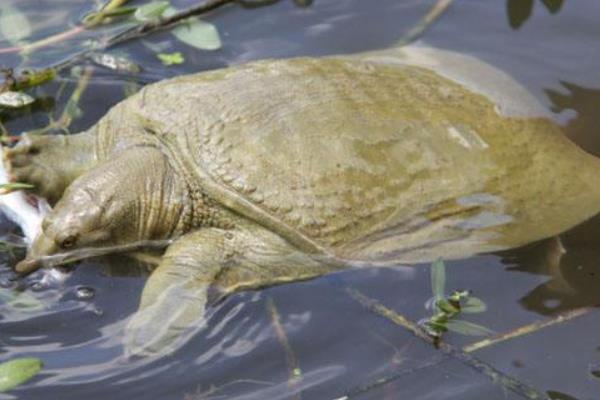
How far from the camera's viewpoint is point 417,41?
167 inches

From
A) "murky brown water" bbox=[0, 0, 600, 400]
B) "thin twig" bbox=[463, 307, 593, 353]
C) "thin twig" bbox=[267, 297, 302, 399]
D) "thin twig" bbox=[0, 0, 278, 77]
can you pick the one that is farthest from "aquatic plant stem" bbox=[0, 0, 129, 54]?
"thin twig" bbox=[463, 307, 593, 353]

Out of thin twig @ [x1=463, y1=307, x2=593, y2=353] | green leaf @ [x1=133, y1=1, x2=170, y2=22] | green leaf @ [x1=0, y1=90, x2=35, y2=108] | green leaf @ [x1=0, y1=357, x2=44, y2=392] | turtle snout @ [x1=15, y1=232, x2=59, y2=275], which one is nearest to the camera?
green leaf @ [x1=0, y1=357, x2=44, y2=392]

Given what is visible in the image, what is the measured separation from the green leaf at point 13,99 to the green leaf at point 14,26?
0.55 m

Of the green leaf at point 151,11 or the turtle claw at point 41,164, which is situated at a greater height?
the green leaf at point 151,11

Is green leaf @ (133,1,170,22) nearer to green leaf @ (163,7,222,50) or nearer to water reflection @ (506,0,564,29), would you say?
green leaf @ (163,7,222,50)

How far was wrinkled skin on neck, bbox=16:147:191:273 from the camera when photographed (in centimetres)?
310

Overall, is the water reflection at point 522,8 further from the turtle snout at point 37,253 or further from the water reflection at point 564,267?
the turtle snout at point 37,253

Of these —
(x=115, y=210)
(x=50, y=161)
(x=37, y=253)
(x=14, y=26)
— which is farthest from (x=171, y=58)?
(x=37, y=253)

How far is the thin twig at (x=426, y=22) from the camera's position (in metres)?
4.27

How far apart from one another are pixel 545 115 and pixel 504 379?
1194 mm

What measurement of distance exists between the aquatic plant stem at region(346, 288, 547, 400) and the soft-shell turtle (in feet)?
0.44

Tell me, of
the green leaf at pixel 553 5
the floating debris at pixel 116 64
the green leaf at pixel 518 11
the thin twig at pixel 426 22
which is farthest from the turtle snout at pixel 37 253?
the green leaf at pixel 553 5

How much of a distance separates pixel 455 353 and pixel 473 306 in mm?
201

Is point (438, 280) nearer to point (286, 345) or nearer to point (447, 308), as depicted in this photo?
point (447, 308)
